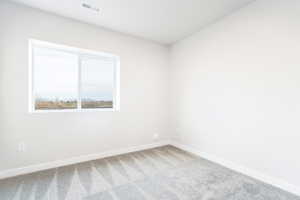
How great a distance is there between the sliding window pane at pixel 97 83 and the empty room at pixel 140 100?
2 centimetres

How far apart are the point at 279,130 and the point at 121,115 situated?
2.57 metres

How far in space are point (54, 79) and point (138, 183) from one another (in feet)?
7.36

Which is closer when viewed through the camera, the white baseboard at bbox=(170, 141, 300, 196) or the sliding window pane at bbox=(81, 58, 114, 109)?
the white baseboard at bbox=(170, 141, 300, 196)

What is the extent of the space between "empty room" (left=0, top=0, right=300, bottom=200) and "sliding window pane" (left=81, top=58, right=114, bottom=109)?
0.07ft

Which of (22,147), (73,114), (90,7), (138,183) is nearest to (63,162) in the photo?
(22,147)

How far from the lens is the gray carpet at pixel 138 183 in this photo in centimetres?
170

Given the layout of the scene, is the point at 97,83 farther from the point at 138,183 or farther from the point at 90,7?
the point at 138,183

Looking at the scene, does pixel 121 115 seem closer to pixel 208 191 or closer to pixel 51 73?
pixel 51 73

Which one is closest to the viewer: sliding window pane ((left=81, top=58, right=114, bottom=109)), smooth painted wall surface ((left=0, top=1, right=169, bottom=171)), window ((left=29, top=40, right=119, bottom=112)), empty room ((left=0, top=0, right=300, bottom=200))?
empty room ((left=0, top=0, right=300, bottom=200))

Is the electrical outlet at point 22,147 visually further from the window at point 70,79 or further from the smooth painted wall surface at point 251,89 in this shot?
the smooth painted wall surface at point 251,89

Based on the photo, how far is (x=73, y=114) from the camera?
252 cm

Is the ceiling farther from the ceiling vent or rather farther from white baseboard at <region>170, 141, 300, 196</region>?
white baseboard at <region>170, 141, 300, 196</region>

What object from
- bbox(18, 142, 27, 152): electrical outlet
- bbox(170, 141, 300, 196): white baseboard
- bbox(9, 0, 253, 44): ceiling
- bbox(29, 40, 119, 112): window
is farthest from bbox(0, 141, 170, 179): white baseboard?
bbox(9, 0, 253, 44): ceiling

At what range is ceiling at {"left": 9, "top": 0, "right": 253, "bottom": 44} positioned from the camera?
210 centimetres
